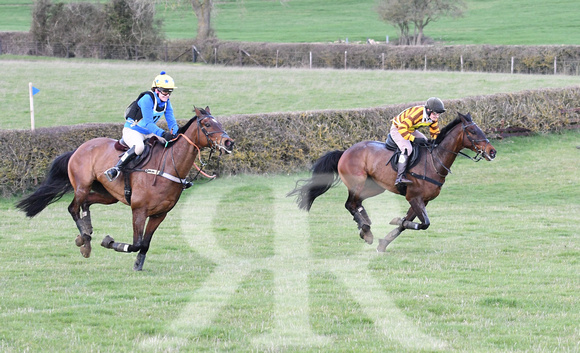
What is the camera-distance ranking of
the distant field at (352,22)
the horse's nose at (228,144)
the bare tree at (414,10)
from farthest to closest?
the distant field at (352,22) → the bare tree at (414,10) → the horse's nose at (228,144)

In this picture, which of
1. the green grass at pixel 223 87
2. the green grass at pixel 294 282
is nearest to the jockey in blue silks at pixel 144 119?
the green grass at pixel 294 282

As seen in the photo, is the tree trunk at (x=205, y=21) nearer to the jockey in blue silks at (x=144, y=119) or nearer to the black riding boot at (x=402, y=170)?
the black riding boot at (x=402, y=170)

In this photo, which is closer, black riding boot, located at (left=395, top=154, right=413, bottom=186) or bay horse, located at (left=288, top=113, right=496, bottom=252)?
bay horse, located at (left=288, top=113, right=496, bottom=252)

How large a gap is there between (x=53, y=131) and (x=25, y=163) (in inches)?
37.3

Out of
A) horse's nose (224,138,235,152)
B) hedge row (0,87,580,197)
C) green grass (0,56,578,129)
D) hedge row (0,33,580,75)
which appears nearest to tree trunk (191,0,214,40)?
hedge row (0,33,580,75)

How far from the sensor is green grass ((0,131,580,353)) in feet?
20.4

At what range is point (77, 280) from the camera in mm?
8672

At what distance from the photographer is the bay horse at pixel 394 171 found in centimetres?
1076

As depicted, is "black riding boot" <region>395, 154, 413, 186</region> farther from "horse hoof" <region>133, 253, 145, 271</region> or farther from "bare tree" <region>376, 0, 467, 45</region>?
"bare tree" <region>376, 0, 467, 45</region>

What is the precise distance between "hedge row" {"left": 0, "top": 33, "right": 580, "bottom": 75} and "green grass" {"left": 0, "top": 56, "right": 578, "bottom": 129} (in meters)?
3.49

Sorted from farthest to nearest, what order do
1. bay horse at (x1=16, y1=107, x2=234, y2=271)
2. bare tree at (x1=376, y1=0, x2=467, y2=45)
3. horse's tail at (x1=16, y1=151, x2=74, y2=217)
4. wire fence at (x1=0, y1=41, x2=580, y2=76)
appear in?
1. bare tree at (x1=376, y1=0, x2=467, y2=45)
2. wire fence at (x1=0, y1=41, x2=580, y2=76)
3. horse's tail at (x1=16, y1=151, x2=74, y2=217)
4. bay horse at (x1=16, y1=107, x2=234, y2=271)

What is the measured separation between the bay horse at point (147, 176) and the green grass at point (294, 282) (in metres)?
0.50
